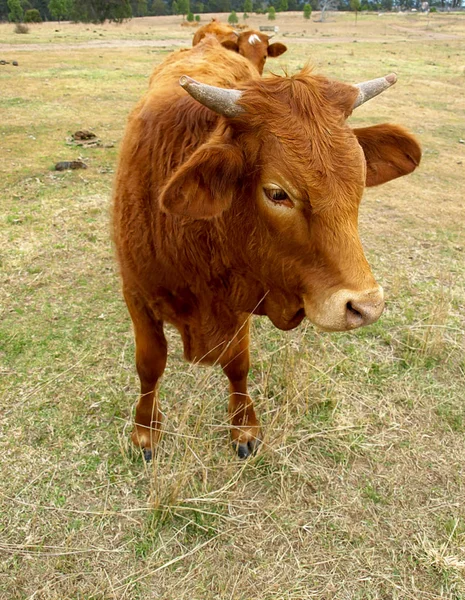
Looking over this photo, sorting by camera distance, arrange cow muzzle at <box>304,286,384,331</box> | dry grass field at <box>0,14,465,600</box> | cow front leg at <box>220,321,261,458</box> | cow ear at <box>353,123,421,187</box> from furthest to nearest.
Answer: cow front leg at <box>220,321,261,458</box>
dry grass field at <box>0,14,465,600</box>
cow ear at <box>353,123,421,187</box>
cow muzzle at <box>304,286,384,331</box>

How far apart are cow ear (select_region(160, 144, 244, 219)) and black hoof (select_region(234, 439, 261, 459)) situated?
1804 millimetres

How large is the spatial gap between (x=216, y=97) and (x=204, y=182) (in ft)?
1.07

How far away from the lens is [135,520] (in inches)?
102

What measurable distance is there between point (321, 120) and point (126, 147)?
49.0 inches

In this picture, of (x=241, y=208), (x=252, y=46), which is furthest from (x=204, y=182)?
(x=252, y=46)

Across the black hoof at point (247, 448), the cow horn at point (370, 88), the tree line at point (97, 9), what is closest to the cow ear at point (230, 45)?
the cow horn at point (370, 88)

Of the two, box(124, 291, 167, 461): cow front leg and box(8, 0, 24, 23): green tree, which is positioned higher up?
box(8, 0, 24, 23): green tree

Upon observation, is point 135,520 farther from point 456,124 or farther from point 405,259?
point 456,124

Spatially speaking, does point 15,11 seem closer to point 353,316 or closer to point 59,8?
point 59,8

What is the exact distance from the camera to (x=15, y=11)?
41.7 meters

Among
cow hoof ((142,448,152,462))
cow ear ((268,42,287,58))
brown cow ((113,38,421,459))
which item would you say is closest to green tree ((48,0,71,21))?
cow ear ((268,42,287,58))

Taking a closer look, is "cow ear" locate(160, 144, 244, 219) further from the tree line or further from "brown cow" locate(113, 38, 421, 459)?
the tree line

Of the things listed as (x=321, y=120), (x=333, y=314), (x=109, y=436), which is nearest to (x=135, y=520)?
(x=109, y=436)

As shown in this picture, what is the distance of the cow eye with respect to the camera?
1.85m
